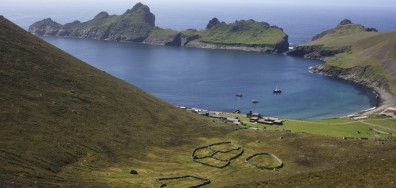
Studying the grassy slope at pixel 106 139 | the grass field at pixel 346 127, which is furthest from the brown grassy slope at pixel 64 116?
the grass field at pixel 346 127

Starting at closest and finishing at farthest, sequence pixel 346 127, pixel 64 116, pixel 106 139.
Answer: pixel 106 139, pixel 64 116, pixel 346 127

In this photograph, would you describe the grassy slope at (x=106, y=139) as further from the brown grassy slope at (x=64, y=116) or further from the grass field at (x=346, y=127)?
the grass field at (x=346, y=127)

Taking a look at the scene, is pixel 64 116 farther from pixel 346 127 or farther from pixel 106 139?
pixel 346 127

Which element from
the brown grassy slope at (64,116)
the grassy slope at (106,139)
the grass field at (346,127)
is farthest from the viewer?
the grass field at (346,127)

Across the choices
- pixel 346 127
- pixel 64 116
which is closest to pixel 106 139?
pixel 64 116

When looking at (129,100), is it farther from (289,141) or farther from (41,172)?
(41,172)

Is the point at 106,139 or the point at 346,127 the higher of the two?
the point at 106,139
